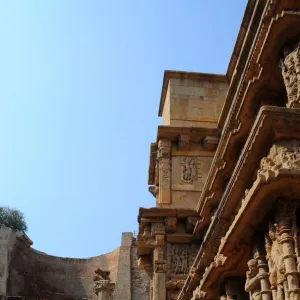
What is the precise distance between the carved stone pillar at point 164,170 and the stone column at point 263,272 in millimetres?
7675

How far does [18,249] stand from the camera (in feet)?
171

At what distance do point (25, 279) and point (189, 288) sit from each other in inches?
1763

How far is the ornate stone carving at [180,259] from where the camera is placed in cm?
1371

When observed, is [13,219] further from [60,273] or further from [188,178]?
[188,178]

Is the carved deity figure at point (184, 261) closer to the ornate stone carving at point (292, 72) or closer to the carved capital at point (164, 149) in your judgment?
the carved capital at point (164, 149)

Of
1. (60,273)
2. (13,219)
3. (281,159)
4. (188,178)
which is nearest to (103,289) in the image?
(188,178)

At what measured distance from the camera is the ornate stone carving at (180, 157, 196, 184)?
15039 mm

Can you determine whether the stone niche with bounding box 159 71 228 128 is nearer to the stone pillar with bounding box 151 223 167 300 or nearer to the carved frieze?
the stone pillar with bounding box 151 223 167 300

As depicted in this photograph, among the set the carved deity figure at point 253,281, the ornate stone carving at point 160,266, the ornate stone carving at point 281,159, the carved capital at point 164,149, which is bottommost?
the carved deity figure at point 253,281

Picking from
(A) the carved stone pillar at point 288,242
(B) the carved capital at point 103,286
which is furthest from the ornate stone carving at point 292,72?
(B) the carved capital at point 103,286

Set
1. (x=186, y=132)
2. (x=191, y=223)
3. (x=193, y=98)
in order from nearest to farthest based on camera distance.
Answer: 1. (x=191, y=223)
2. (x=186, y=132)
3. (x=193, y=98)

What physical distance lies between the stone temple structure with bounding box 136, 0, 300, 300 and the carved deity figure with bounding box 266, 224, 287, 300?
0.04 ft

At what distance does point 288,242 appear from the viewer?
6.18 metres

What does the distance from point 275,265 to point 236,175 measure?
4.65ft
